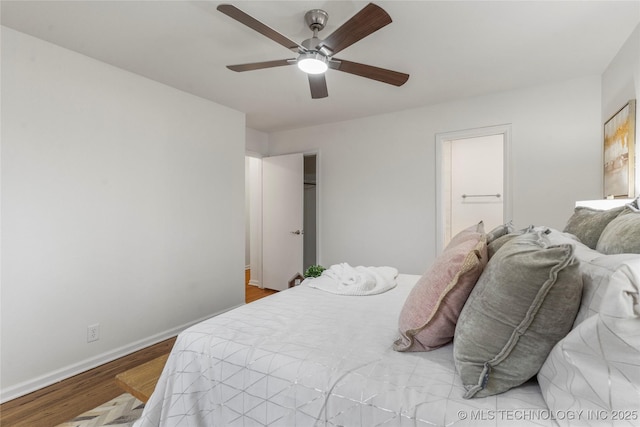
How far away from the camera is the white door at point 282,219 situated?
445 centimetres

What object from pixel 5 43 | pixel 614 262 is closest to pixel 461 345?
pixel 614 262

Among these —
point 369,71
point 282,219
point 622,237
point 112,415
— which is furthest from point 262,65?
point 282,219

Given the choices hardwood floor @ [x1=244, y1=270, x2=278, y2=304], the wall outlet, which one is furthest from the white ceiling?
hardwood floor @ [x1=244, y1=270, x2=278, y2=304]

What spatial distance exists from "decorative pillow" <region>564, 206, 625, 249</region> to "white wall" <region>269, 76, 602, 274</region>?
1485 millimetres

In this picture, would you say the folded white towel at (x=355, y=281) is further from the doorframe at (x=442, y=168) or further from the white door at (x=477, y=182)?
the white door at (x=477, y=182)

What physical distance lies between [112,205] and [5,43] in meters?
1.26

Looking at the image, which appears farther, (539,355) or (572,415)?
(539,355)

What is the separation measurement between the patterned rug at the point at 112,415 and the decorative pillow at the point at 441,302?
5.64 ft

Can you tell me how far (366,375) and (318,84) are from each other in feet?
6.27

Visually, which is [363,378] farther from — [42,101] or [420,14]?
[42,101]

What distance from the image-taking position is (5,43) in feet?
6.70

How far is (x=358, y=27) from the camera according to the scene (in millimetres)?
1626

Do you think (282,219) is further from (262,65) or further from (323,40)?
(323,40)

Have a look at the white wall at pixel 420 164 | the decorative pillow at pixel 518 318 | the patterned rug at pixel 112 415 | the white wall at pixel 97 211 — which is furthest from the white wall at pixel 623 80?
the white wall at pixel 97 211
